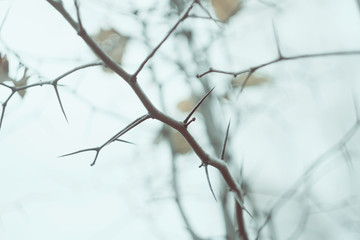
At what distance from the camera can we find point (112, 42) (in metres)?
0.58

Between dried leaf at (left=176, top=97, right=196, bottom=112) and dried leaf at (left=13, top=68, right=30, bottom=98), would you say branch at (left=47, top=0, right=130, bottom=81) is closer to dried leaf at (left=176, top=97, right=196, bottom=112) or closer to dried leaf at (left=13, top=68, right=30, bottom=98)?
dried leaf at (left=13, top=68, right=30, bottom=98)

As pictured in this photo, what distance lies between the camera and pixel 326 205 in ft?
1.67

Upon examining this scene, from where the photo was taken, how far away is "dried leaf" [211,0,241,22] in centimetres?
55

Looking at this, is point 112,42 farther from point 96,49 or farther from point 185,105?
point 96,49

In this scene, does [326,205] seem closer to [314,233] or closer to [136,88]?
[136,88]

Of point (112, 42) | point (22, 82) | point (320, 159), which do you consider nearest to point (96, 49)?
point (22, 82)

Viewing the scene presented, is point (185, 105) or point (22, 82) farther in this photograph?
point (185, 105)

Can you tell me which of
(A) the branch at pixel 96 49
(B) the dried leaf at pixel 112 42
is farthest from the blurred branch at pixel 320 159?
(B) the dried leaf at pixel 112 42

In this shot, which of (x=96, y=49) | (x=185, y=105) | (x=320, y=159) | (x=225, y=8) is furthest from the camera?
(x=185, y=105)

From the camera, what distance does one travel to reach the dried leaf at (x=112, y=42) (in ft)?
1.87

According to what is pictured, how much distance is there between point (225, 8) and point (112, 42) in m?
0.17

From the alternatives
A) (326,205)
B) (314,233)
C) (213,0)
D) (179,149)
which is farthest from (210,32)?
(314,233)

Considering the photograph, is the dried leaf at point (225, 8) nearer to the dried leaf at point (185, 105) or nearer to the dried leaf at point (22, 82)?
the dried leaf at point (185, 105)

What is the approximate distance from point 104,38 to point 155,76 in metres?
0.09
